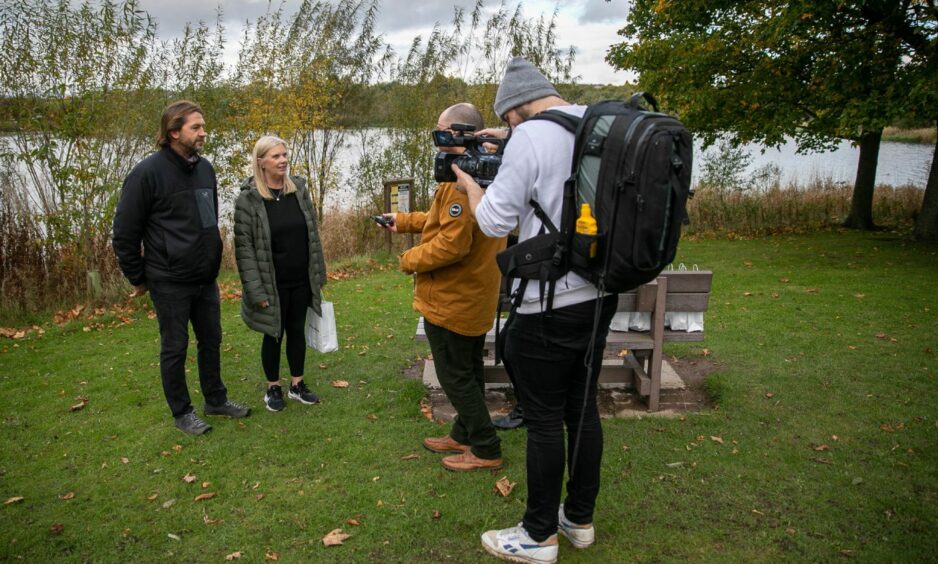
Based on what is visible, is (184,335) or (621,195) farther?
(184,335)

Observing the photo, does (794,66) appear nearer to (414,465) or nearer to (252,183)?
(252,183)

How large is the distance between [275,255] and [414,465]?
1.57 m

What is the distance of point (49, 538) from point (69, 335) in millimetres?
4166

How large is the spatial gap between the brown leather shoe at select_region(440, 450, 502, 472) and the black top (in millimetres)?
1549

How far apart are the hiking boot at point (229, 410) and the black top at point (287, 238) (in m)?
0.87

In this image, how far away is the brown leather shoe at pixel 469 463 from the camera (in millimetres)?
3738

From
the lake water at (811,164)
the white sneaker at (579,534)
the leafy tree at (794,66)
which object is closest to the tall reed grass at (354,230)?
the lake water at (811,164)

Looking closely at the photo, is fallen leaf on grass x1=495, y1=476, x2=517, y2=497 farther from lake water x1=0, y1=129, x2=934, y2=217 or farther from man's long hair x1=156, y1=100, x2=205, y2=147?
lake water x1=0, y1=129, x2=934, y2=217

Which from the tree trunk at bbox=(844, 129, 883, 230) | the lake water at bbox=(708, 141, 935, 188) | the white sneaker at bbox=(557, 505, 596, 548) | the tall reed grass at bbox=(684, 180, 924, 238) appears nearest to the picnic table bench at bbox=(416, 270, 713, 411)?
the white sneaker at bbox=(557, 505, 596, 548)

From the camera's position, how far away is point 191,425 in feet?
13.9

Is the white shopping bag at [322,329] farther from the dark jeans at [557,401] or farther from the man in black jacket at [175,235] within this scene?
the dark jeans at [557,401]

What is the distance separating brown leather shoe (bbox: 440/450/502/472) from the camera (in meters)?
3.74

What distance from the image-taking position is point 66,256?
8297 mm

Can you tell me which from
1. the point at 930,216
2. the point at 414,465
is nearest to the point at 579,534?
the point at 414,465
